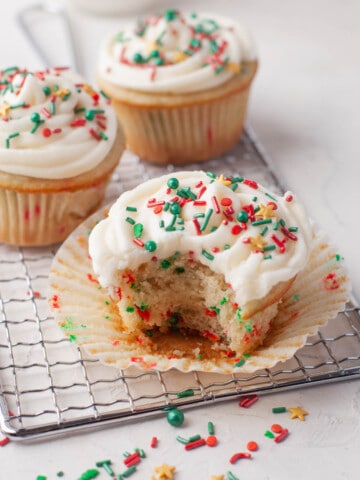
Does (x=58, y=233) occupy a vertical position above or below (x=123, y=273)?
below

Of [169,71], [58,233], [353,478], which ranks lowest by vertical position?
[58,233]

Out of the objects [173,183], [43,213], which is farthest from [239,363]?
[43,213]

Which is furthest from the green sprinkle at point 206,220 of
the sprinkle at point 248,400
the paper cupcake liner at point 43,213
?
the paper cupcake liner at point 43,213

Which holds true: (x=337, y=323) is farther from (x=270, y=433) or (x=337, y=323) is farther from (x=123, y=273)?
(x=123, y=273)

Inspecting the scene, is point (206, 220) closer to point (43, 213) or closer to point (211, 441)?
point (211, 441)

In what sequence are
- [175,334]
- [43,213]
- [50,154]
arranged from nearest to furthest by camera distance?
[175,334]
[50,154]
[43,213]

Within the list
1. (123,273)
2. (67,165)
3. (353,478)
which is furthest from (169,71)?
(353,478)
